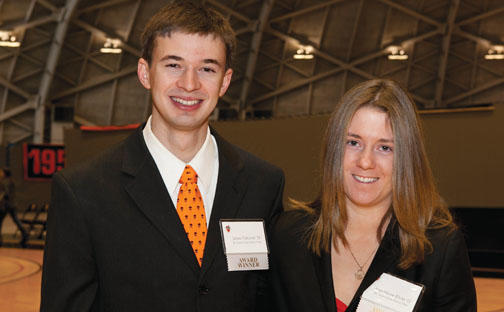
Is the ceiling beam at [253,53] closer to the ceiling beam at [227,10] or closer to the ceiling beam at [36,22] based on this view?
the ceiling beam at [227,10]

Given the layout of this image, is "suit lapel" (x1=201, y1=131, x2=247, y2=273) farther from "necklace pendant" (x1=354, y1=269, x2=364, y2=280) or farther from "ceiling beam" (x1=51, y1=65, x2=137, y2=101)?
"ceiling beam" (x1=51, y1=65, x2=137, y2=101)

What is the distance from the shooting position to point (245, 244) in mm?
2621

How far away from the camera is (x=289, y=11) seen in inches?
1037

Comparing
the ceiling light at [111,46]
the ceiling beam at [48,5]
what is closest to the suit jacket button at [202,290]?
the ceiling beam at [48,5]

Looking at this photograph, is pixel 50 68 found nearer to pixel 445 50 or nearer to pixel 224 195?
pixel 445 50

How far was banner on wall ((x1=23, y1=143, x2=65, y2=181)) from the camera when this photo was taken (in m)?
18.1

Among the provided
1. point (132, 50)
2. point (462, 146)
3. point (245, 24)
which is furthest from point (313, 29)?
point (462, 146)

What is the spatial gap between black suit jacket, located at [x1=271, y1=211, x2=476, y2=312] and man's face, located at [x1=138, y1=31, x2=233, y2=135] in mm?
677

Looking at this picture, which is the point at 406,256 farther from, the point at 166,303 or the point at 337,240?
the point at 166,303

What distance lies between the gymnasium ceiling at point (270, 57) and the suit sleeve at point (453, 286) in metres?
21.6

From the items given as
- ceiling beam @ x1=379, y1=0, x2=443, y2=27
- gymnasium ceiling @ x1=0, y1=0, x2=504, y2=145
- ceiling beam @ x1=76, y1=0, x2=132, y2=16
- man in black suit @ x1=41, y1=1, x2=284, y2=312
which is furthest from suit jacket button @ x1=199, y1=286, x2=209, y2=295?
ceiling beam @ x1=379, y1=0, x2=443, y2=27

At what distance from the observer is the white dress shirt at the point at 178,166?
2643 mm

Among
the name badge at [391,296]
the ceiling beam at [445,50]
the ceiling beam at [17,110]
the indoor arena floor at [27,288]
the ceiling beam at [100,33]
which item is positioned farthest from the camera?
the ceiling beam at [445,50]

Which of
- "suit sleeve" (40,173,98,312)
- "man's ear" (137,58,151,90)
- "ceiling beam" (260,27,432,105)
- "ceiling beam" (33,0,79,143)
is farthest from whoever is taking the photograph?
"ceiling beam" (260,27,432,105)
